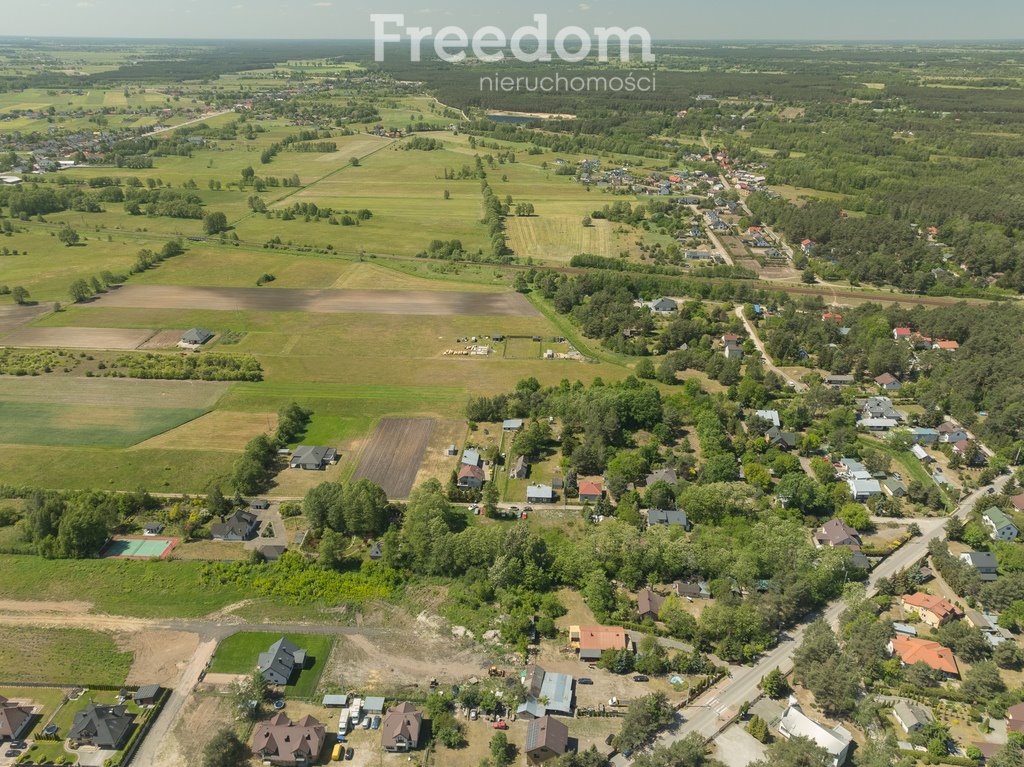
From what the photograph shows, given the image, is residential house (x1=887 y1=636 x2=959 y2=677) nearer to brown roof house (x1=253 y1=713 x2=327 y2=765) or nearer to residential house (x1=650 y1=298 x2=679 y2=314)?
brown roof house (x1=253 y1=713 x2=327 y2=765)

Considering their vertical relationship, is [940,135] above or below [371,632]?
above

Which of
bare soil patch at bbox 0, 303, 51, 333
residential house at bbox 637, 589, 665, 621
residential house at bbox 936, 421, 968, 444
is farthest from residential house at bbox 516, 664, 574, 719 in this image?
bare soil patch at bbox 0, 303, 51, 333

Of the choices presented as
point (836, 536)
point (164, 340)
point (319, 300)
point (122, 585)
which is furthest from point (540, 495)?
point (164, 340)

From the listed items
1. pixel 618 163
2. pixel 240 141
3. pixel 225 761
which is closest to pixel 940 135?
pixel 618 163

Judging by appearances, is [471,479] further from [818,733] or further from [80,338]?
[80,338]

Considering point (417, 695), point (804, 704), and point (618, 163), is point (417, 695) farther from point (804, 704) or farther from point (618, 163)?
point (618, 163)
